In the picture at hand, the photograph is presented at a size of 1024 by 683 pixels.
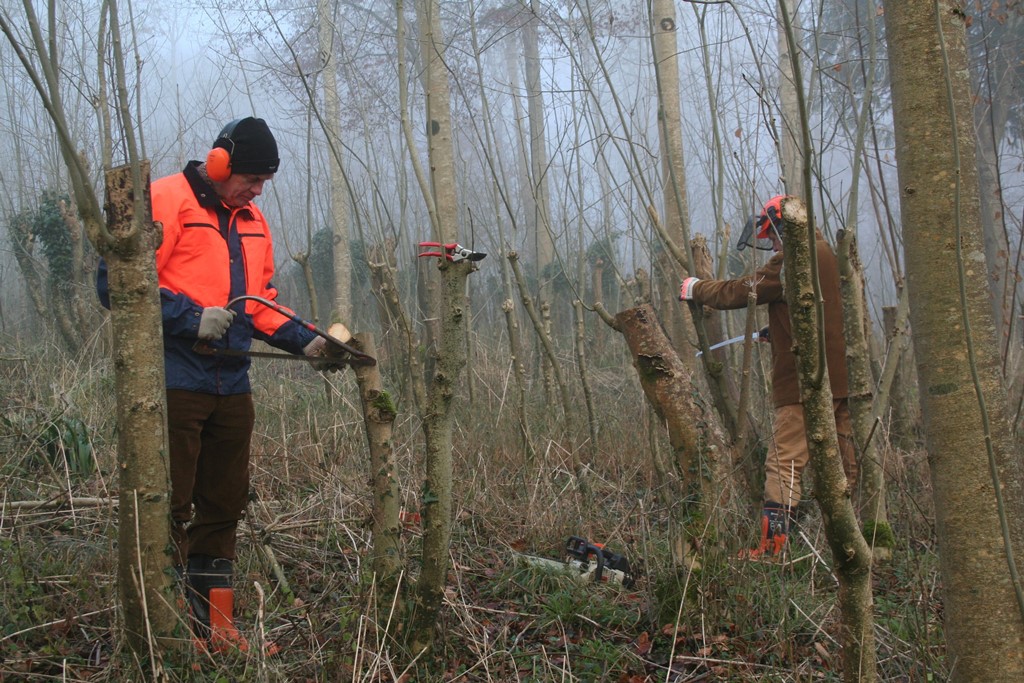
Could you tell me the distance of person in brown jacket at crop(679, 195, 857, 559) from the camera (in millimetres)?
4062

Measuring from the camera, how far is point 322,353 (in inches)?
114

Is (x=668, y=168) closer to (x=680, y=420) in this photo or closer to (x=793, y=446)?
(x=793, y=446)

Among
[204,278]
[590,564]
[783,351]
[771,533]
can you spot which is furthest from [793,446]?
[204,278]

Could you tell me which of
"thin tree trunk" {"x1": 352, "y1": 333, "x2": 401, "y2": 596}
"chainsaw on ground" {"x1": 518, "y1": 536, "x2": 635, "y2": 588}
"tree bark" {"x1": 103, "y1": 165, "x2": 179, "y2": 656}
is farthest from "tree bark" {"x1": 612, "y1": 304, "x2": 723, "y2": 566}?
"tree bark" {"x1": 103, "y1": 165, "x2": 179, "y2": 656}

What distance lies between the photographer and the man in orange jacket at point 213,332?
2777mm

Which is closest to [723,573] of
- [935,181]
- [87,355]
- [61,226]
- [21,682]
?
[935,181]

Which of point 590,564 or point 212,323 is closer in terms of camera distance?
point 212,323

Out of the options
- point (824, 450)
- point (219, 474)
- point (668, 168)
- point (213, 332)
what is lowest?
point (219, 474)

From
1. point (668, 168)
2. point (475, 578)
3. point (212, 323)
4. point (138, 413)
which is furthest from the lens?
point (668, 168)

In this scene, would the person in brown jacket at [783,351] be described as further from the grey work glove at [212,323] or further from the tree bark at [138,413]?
the tree bark at [138,413]

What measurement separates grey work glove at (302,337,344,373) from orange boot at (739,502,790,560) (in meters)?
1.51

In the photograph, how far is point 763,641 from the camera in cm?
281

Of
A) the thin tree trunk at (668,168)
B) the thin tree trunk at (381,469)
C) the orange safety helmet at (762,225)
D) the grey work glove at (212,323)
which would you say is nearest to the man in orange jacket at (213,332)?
the grey work glove at (212,323)

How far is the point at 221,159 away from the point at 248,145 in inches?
4.2
